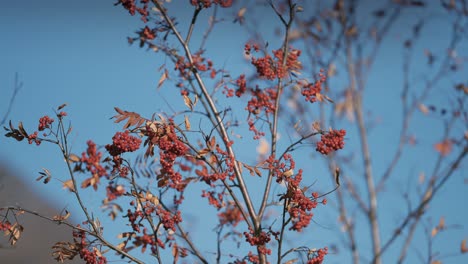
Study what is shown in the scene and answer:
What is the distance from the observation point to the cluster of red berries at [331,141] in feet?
10.4

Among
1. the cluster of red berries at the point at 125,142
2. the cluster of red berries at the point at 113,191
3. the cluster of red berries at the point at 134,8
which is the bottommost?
the cluster of red berries at the point at 125,142

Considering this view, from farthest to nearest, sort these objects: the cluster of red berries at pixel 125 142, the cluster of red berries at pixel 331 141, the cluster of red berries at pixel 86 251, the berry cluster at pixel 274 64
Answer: the berry cluster at pixel 274 64, the cluster of red berries at pixel 331 141, the cluster of red berries at pixel 86 251, the cluster of red berries at pixel 125 142

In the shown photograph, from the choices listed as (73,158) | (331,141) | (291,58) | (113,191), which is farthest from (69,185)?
(291,58)

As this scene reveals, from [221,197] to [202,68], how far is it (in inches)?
37.8

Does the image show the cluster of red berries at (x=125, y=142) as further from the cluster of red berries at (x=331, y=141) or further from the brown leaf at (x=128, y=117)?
the cluster of red berries at (x=331, y=141)

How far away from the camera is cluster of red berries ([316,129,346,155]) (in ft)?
10.4

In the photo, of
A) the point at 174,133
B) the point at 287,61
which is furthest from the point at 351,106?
the point at 174,133

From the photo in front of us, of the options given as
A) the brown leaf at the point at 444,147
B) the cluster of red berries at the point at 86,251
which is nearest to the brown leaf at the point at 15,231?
the cluster of red berries at the point at 86,251

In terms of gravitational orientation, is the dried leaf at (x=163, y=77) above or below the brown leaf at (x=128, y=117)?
above

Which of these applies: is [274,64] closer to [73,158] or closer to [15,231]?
[73,158]

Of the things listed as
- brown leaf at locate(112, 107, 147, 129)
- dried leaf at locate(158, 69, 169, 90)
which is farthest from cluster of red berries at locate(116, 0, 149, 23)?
brown leaf at locate(112, 107, 147, 129)

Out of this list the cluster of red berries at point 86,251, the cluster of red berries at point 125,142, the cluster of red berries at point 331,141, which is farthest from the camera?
the cluster of red berries at point 331,141

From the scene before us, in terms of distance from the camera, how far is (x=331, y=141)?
10.4 feet

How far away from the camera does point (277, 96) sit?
3641mm
